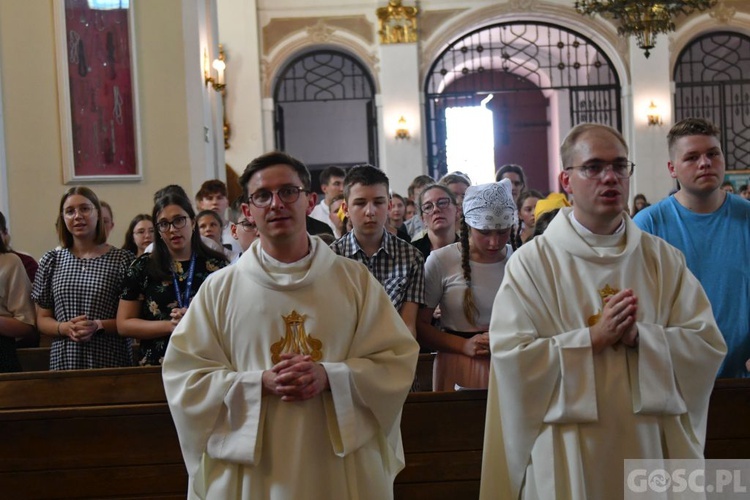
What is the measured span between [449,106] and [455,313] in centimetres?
1652

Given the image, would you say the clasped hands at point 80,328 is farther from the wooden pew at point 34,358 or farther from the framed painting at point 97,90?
the framed painting at point 97,90

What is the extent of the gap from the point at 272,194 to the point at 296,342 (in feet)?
1.51

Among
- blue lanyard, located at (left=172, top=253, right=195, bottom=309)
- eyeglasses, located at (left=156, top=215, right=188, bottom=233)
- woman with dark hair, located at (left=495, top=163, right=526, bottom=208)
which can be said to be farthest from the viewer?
woman with dark hair, located at (left=495, top=163, right=526, bottom=208)

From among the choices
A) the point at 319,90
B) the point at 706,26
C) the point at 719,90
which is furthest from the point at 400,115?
the point at 719,90

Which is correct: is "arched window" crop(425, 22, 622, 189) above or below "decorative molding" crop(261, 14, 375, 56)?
below

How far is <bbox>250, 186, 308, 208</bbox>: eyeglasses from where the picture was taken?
298 centimetres

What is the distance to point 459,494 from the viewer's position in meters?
3.75

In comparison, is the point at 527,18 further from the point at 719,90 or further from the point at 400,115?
the point at 719,90

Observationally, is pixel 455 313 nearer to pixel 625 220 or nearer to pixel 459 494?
pixel 459 494

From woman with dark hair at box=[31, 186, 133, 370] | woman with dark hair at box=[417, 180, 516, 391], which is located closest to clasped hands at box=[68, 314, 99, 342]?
woman with dark hair at box=[31, 186, 133, 370]

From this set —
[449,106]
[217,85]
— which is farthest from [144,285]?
[449,106]

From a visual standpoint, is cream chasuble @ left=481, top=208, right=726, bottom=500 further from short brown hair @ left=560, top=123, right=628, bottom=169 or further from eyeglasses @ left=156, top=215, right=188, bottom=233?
eyeglasses @ left=156, top=215, right=188, bottom=233

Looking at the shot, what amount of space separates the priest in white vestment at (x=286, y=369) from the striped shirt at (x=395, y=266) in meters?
0.92

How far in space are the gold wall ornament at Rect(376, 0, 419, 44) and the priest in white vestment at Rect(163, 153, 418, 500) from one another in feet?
44.6
